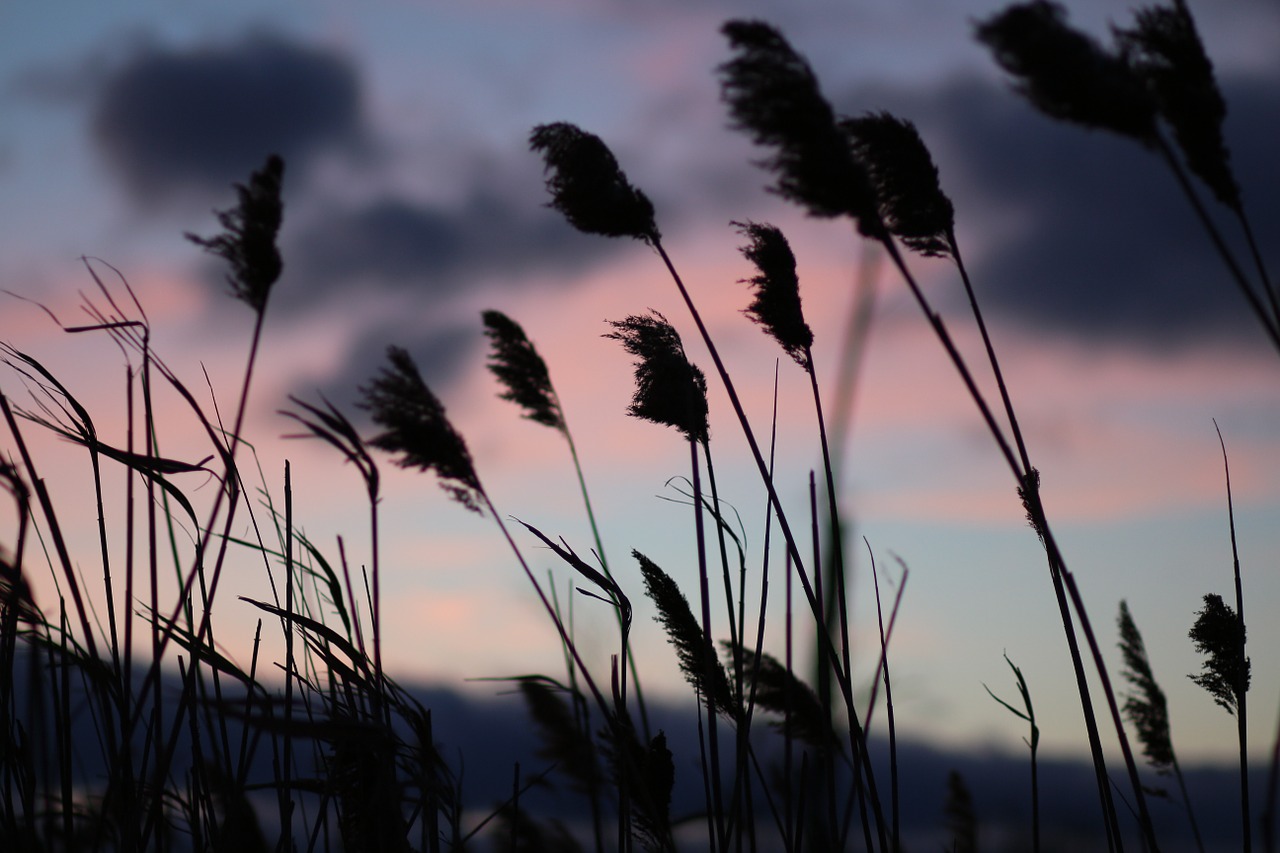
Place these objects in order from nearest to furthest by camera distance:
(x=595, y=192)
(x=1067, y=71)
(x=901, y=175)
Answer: (x=1067, y=71)
(x=901, y=175)
(x=595, y=192)

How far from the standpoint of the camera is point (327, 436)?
1.91 meters

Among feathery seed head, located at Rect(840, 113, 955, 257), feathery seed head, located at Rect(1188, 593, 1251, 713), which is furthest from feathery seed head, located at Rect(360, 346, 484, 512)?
feathery seed head, located at Rect(1188, 593, 1251, 713)

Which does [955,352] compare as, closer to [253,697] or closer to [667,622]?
[667,622]

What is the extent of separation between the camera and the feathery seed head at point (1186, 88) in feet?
5.17

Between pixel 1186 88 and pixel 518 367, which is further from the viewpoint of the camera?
pixel 518 367

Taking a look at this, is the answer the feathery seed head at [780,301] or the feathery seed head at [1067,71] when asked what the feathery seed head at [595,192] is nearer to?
the feathery seed head at [780,301]

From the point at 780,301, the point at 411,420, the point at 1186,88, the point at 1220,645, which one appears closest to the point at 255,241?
the point at 411,420

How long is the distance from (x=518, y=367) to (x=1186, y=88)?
1635 millimetres

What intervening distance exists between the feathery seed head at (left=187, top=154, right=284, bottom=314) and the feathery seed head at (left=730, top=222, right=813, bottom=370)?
0.96 meters

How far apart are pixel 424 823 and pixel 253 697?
40 centimetres

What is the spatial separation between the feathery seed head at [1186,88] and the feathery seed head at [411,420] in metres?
1.30

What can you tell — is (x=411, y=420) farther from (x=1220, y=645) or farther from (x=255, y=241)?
(x=1220, y=645)

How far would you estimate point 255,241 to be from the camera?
6.90 ft

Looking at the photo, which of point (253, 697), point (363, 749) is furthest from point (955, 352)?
point (253, 697)
